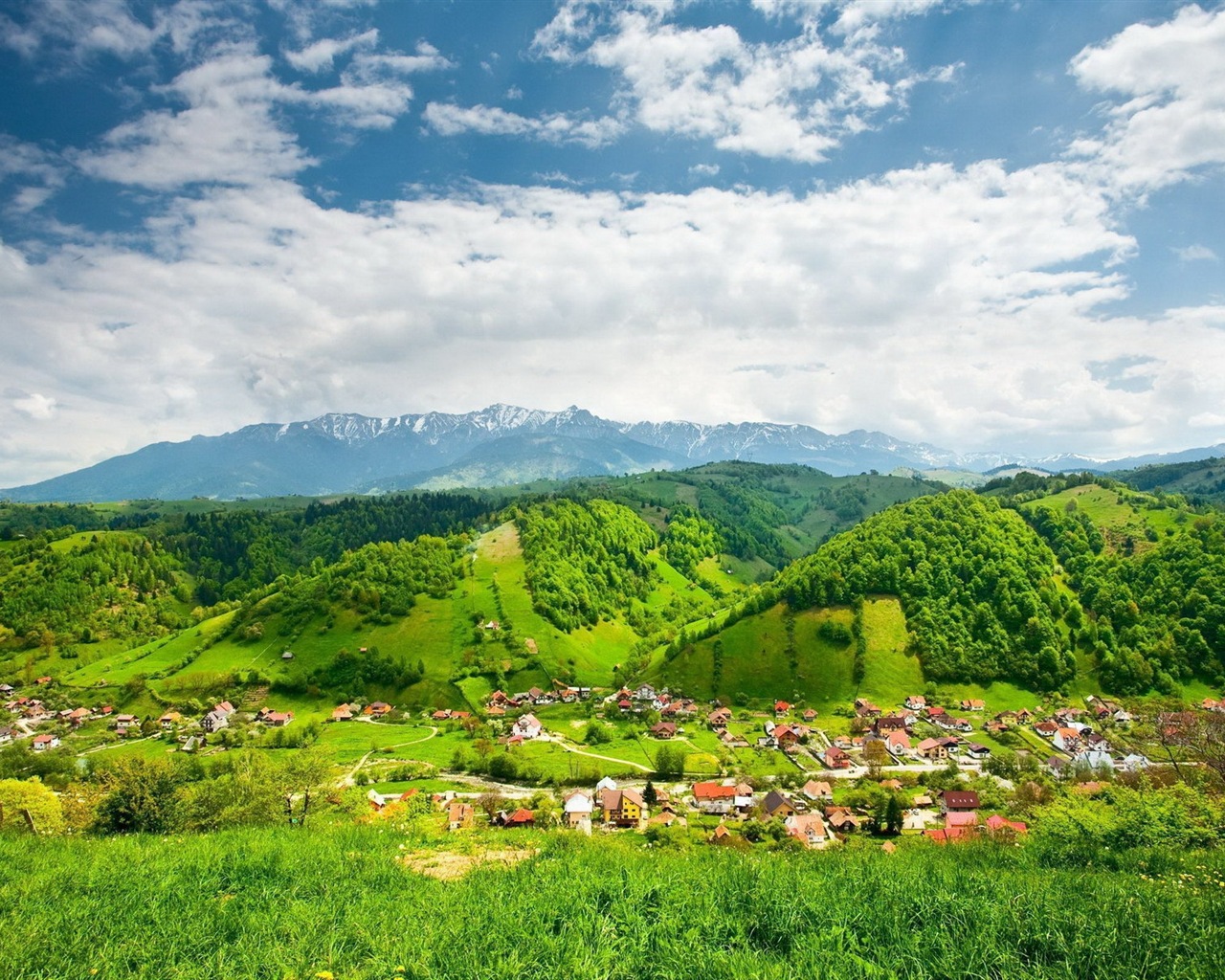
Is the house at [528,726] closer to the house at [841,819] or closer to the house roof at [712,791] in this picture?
the house roof at [712,791]

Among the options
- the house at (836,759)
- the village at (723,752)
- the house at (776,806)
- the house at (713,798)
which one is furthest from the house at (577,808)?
the house at (836,759)

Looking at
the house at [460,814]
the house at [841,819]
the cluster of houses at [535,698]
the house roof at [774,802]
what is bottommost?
the cluster of houses at [535,698]

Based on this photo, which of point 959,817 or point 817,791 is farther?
point 817,791

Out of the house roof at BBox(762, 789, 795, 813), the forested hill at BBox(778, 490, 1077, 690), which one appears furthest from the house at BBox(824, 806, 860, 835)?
the forested hill at BBox(778, 490, 1077, 690)

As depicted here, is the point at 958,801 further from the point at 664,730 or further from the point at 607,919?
the point at 607,919

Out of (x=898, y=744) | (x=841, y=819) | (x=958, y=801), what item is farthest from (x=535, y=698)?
(x=958, y=801)

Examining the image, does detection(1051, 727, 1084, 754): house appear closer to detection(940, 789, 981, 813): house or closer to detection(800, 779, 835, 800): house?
detection(940, 789, 981, 813): house

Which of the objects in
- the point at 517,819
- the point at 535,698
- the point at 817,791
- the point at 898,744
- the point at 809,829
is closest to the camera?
the point at 517,819
